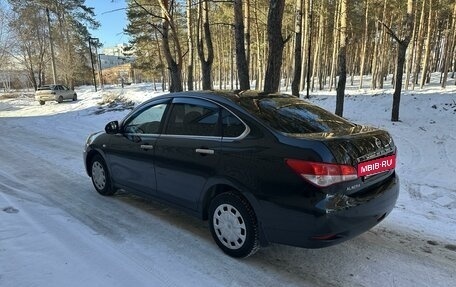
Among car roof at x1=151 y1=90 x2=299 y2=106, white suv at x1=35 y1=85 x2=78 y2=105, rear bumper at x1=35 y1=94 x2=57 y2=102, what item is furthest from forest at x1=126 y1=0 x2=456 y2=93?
rear bumper at x1=35 y1=94 x2=57 y2=102

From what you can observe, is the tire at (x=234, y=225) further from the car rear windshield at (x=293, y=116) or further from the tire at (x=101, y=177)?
the tire at (x=101, y=177)

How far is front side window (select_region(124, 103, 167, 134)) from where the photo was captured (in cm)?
464

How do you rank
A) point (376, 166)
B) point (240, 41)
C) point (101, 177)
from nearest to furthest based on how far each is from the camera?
point (376, 166)
point (101, 177)
point (240, 41)

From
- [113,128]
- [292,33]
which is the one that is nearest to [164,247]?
[113,128]

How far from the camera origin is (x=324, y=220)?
10.0 ft

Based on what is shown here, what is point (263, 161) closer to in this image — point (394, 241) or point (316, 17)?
point (394, 241)

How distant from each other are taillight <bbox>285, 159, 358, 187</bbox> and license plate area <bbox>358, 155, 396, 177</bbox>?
214mm

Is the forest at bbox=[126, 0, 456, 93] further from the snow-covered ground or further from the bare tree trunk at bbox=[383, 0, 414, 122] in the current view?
the snow-covered ground

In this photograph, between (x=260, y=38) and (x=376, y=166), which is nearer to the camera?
(x=376, y=166)

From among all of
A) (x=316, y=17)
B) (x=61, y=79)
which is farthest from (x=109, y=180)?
(x=61, y=79)

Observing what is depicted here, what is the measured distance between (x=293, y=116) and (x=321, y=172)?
0.99 m

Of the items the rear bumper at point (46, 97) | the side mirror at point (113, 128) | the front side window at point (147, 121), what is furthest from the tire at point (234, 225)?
the rear bumper at point (46, 97)

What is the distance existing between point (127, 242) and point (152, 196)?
78 cm

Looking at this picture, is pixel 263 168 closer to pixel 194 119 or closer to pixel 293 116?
pixel 293 116
